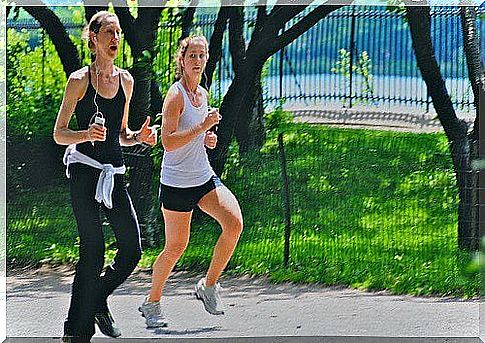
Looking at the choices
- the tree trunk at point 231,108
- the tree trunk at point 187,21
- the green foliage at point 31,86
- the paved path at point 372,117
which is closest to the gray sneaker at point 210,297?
the tree trunk at point 231,108

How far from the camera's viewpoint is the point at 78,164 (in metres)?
5.05

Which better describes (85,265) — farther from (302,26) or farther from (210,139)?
(302,26)

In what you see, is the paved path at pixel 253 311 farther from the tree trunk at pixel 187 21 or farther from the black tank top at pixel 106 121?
the tree trunk at pixel 187 21

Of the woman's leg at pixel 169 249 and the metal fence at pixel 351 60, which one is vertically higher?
the metal fence at pixel 351 60

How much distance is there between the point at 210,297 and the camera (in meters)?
5.26

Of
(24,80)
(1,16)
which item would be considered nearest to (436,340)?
(24,80)

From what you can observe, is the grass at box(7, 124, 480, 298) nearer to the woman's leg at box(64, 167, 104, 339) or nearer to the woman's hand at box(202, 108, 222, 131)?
the woman's leg at box(64, 167, 104, 339)

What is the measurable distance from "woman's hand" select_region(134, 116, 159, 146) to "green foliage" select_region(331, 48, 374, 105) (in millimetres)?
1293

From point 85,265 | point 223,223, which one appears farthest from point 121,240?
point 223,223

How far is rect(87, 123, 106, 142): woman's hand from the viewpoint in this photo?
4.96 metres

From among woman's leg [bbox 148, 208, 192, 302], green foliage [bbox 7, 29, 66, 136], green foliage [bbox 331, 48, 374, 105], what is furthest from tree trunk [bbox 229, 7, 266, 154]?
green foliage [bbox 7, 29, 66, 136]

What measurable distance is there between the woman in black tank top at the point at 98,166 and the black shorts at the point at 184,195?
9.6 inches

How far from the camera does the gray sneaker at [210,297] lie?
5250mm

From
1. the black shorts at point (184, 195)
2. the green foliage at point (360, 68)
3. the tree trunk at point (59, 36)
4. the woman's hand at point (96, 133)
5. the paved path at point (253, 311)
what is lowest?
the paved path at point (253, 311)
